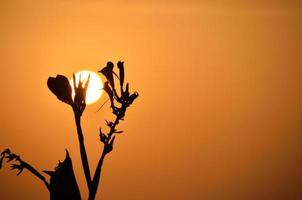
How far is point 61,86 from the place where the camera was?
2.38m

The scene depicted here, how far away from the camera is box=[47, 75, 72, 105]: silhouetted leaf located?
7.79 feet

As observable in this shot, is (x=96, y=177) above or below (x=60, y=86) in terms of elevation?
below

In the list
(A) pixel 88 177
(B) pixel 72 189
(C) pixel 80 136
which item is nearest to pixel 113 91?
(C) pixel 80 136

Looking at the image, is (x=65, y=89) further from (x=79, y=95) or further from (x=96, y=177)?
(x=96, y=177)

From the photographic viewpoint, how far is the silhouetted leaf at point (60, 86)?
2.38m

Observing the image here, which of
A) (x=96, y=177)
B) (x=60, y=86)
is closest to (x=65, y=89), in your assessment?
(x=60, y=86)

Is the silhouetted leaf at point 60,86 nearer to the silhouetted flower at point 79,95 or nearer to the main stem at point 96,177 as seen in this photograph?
the silhouetted flower at point 79,95

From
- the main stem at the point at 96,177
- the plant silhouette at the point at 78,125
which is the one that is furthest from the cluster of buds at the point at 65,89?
the main stem at the point at 96,177

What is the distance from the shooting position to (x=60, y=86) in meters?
2.38

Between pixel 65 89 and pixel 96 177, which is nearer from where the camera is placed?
pixel 65 89

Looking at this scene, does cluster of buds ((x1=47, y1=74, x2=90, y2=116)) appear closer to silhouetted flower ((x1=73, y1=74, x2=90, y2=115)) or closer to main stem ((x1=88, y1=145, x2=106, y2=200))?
silhouetted flower ((x1=73, y1=74, x2=90, y2=115))

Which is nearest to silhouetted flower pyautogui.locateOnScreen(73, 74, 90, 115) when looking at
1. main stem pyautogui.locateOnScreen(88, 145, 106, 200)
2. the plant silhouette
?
the plant silhouette

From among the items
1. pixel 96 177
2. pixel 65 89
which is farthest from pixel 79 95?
pixel 96 177

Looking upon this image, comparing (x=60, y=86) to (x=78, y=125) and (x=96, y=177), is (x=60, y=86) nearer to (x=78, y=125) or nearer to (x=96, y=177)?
(x=78, y=125)
